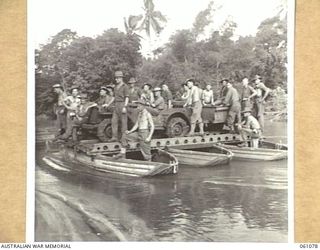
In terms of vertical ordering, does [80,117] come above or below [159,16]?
below

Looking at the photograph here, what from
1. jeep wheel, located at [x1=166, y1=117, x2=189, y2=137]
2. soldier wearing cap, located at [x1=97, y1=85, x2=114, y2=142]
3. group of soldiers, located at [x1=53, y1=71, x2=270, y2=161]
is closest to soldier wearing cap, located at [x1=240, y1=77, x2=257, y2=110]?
group of soldiers, located at [x1=53, y1=71, x2=270, y2=161]

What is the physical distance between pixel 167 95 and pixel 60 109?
18 centimetres

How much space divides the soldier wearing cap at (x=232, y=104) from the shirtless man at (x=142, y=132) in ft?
0.42

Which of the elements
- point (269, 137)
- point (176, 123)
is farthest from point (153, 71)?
point (269, 137)

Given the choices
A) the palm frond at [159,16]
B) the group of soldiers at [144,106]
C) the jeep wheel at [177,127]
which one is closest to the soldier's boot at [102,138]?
the group of soldiers at [144,106]

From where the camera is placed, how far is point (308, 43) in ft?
2.86

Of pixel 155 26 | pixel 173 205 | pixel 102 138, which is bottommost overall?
pixel 173 205

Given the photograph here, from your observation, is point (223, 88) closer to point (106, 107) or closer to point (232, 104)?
point (232, 104)

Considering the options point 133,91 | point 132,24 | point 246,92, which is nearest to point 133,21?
point 132,24

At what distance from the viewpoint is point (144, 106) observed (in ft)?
2.98

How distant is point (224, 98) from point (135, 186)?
0.67 feet

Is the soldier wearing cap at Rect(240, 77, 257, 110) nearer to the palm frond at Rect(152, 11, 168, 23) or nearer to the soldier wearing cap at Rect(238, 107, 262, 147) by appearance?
the soldier wearing cap at Rect(238, 107, 262, 147)

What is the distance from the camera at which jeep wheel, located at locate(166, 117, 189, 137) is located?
0.91 metres
